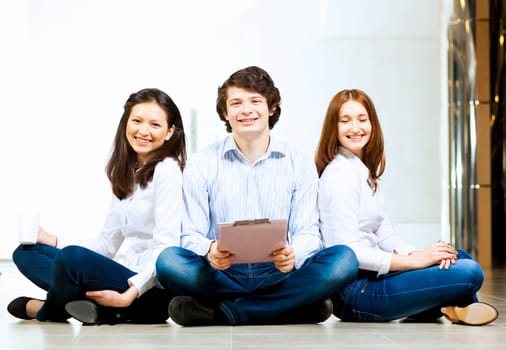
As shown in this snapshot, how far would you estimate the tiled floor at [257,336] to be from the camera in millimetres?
2889

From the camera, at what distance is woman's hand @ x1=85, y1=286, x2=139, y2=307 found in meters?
3.40

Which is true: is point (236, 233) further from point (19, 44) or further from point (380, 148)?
point (19, 44)

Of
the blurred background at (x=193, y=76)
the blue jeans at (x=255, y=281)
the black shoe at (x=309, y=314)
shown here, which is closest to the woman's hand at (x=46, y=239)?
the blue jeans at (x=255, y=281)

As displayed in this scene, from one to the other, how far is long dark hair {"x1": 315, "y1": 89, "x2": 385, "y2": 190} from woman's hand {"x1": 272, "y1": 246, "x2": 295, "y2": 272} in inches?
22.4

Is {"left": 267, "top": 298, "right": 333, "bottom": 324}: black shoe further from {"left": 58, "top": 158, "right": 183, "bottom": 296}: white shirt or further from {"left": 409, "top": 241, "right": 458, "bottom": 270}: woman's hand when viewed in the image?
{"left": 58, "top": 158, "right": 183, "bottom": 296}: white shirt

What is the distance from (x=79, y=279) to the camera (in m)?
3.39

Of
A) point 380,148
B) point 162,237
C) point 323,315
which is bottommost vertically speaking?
point 323,315

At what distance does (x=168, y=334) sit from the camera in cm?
319

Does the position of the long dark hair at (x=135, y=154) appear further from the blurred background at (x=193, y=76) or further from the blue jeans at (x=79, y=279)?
the blurred background at (x=193, y=76)

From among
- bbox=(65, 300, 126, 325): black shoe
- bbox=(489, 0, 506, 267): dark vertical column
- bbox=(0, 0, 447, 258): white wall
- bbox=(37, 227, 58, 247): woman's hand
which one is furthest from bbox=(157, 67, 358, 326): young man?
bbox=(0, 0, 447, 258): white wall

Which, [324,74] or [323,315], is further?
[324,74]

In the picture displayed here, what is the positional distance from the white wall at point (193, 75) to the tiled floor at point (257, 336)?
6808 mm

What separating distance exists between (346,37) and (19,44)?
369cm

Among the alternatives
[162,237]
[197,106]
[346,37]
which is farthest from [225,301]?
[346,37]
